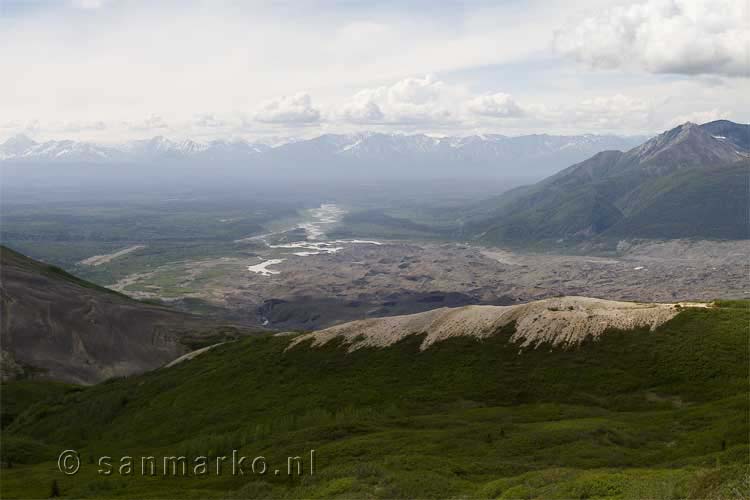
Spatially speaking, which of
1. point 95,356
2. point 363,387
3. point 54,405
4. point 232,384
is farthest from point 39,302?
point 363,387

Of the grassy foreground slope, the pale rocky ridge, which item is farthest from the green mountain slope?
the pale rocky ridge

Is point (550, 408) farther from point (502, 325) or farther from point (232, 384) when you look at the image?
point (232, 384)

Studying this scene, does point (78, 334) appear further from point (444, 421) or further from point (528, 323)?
point (444, 421)

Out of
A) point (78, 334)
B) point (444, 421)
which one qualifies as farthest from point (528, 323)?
point (78, 334)

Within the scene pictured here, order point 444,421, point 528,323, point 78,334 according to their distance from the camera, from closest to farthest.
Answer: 1. point 444,421
2. point 528,323
3. point 78,334

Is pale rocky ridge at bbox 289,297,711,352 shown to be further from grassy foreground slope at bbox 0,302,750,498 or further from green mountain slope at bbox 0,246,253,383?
green mountain slope at bbox 0,246,253,383

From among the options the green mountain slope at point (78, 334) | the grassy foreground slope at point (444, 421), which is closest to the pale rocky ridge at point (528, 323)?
the grassy foreground slope at point (444, 421)
